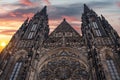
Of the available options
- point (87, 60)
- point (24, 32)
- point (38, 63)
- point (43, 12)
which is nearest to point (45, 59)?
point (38, 63)

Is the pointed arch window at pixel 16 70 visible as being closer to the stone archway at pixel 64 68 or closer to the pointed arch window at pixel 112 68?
the stone archway at pixel 64 68

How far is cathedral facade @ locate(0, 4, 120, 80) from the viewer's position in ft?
63.5

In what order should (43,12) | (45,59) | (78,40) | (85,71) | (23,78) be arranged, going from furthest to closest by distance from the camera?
(43,12)
(78,40)
(45,59)
(85,71)
(23,78)

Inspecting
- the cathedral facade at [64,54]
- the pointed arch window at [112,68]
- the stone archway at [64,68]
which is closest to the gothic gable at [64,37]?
the cathedral facade at [64,54]

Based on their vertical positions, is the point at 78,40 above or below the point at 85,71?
above

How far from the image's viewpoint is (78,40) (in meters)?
23.2

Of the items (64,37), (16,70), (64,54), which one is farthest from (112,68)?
(16,70)

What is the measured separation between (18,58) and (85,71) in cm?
776

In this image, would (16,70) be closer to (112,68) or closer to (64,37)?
(64,37)

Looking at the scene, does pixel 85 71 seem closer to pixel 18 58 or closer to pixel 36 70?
pixel 36 70

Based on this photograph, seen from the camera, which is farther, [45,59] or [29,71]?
[45,59]

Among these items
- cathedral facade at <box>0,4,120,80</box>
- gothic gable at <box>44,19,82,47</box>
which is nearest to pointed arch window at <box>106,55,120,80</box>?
cathedral facade at <box>0,4,120,80</box>

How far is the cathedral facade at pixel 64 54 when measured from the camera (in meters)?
19.4

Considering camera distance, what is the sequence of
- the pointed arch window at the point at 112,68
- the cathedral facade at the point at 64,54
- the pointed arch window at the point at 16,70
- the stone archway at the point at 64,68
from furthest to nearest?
the pointed arch window at the point at 16,70 → the cathedral facade at the point at 64,54 → the stone archway at the point at 64,68 → the pointed arch window at the point at 112,68
